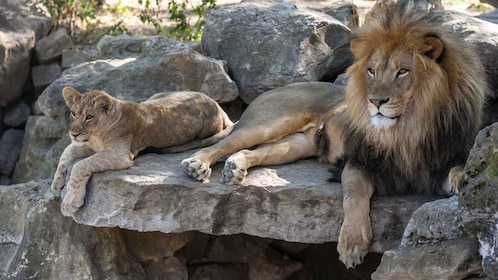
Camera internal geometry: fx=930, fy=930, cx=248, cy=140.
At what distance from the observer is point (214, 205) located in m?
5.33

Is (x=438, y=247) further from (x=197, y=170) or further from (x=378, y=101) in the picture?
(x=197, y=170)

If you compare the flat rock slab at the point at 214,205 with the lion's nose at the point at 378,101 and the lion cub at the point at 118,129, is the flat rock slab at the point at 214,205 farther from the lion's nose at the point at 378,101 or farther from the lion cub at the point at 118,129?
the lion's nose at the point at 378,101

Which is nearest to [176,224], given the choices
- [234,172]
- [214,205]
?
[214,205]

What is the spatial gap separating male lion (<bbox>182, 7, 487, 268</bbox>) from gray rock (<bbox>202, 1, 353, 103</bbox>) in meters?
1.71

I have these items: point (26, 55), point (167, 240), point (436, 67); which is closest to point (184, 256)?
point (167, 240)

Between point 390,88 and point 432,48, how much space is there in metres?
0.32

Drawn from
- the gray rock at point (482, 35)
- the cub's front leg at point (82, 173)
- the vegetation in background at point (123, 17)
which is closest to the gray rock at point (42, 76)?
the vegetation in background at point (123, 17)

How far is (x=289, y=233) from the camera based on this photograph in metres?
5.32

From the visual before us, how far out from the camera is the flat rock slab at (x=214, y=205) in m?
5.25

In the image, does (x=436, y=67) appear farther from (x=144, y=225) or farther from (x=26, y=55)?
(x=26, y=55)

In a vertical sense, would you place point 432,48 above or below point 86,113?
above

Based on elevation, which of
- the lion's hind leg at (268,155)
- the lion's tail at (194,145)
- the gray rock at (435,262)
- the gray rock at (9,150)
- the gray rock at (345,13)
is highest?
the gray rock at (435,262)

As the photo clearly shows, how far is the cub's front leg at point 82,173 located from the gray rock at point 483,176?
213cm

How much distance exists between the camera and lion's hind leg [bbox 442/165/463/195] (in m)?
4.76
